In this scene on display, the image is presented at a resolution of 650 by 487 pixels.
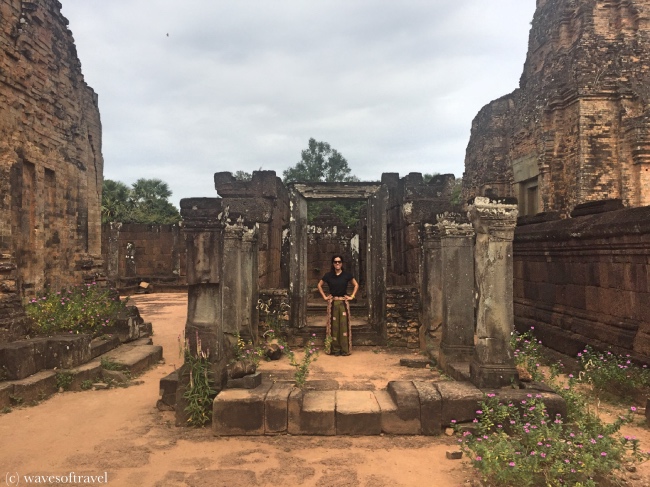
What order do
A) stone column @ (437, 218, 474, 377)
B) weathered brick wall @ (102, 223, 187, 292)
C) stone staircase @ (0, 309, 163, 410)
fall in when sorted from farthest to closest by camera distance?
weathered brick wall @ (102, 223, 187, 292) → stone column @ (437, 218, 474, 377) → stone staircase @ (0, 309, 163, 410)

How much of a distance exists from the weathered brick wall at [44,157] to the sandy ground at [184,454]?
3104mm

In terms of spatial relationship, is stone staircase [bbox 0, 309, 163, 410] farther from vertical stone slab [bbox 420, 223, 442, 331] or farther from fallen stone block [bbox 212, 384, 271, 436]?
vertical stone slab [bbox 420, 223, 442, 331]

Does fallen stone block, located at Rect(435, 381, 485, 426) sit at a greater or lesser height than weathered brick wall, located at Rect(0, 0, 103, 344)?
lesser

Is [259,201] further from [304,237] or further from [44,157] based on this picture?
[44,157]

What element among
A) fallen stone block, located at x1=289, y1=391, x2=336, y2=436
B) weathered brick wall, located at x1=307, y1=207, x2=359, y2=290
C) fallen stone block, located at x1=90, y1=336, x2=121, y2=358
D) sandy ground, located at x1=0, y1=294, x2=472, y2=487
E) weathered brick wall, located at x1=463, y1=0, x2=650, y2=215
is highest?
weathered brick wall, located at x1=463, y1=0, x2=650, y2=215

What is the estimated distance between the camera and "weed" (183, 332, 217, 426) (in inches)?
183

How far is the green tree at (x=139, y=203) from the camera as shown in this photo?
29344 millimetres

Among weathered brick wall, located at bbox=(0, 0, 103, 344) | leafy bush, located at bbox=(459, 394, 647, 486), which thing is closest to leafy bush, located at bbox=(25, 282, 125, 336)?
weathered brick wall, located at bbox=(0, 0, 103, 344)

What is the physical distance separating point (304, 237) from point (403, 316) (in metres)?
2.59

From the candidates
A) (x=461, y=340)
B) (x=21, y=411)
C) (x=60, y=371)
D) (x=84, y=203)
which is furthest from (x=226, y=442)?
(x=84, y=203)

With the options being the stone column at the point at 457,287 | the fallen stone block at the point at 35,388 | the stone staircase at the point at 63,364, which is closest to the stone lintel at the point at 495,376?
the stone column at the point at 457,287

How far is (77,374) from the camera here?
20.6ft

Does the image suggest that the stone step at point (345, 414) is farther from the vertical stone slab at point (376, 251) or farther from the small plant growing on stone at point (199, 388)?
the vertical stone slab at point (376, 251)

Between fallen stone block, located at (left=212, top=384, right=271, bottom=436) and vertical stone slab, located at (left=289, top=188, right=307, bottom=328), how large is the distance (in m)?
4.54
